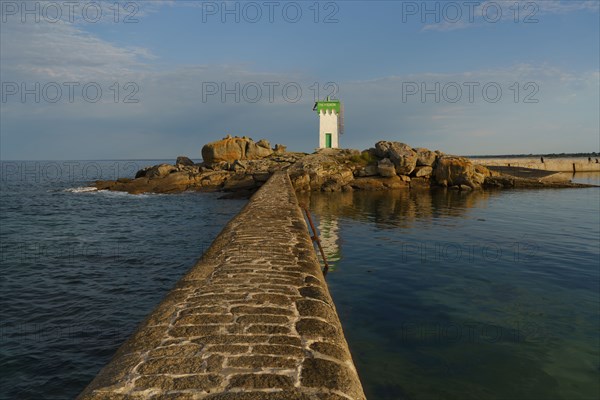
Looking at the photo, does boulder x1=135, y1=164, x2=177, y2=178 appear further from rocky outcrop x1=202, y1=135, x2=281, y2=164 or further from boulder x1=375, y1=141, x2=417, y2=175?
boulder x1=375, y1=141, x2=417, y2=175

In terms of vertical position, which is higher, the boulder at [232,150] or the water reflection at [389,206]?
the boulder at [232,150]

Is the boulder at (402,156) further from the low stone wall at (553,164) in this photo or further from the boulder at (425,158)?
the low stone wall at (553,164)

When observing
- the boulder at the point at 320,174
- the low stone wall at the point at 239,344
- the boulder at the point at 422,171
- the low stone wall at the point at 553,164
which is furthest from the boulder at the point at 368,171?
the low stone wall at the point at 239,344

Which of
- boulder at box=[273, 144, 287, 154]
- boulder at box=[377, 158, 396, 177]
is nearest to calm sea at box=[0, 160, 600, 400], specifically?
boulder at box=[377, 158, 396, 177]

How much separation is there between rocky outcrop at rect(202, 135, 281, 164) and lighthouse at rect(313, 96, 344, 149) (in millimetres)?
8577

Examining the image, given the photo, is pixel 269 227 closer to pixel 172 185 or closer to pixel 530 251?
pixel 530 251

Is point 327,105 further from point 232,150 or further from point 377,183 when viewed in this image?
point 377,183

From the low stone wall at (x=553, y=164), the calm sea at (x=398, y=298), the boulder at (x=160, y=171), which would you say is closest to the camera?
the calm sea at (x=398, y=298)

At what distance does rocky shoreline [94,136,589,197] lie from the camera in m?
37.6

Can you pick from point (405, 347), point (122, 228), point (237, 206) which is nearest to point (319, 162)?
point (237, 206)

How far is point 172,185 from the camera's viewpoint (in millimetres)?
41094

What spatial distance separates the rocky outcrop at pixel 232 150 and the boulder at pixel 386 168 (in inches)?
704

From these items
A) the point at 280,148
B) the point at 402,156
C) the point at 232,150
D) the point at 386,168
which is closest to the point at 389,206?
the point at 386,168

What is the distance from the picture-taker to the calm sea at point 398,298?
5988mm
